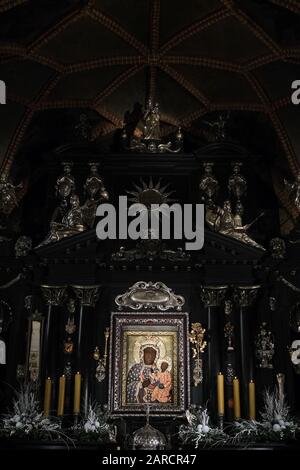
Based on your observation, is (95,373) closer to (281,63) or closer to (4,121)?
(4,121)

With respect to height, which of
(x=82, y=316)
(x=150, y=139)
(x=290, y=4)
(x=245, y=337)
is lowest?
(x=245, y=337)

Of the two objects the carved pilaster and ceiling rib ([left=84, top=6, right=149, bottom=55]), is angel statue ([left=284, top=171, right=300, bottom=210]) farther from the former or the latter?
ceiling rib ([left=84, top=6, right=149, bottom=55])

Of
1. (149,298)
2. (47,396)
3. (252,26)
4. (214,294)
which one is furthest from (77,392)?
(252,26)

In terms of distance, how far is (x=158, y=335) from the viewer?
14148 mm

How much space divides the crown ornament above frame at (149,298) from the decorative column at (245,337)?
4.40ft

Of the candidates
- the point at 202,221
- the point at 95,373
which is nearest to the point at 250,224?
the point at 202,221

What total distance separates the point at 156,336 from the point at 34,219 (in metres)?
4.76

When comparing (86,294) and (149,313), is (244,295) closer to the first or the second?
(149,313)

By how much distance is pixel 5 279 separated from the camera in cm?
1516

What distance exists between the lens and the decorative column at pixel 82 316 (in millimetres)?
13526

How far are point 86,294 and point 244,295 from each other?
3563 mm

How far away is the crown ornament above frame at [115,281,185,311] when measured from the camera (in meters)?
14.4

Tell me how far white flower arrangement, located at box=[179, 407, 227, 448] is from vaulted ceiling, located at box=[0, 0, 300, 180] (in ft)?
24.0

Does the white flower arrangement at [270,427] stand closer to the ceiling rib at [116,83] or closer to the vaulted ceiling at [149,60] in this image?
the vaulted ceiling at [149,60]
